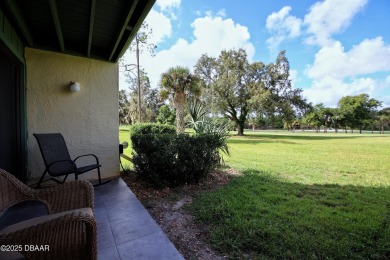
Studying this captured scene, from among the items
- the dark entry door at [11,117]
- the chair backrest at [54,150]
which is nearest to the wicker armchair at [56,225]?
the chair backrest at [54,150]

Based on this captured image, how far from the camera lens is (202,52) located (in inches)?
891

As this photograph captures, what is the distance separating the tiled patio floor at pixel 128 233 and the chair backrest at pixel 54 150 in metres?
0.83

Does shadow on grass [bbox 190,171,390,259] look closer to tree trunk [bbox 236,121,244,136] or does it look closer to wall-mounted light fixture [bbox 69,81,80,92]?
wall-mounted light fixture [bbox 69,81,80,92]

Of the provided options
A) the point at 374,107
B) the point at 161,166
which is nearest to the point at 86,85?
the point at 161,166

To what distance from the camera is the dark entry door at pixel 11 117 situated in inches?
122

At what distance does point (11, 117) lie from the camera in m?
3.29

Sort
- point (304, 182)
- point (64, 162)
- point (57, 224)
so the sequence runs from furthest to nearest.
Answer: point (304, 182) → point (64, 162) → point (57, 224)

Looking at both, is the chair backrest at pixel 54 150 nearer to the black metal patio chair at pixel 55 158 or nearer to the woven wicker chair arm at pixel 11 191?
the black metal patio chair at pixel 55 158

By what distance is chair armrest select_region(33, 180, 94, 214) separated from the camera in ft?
5.90

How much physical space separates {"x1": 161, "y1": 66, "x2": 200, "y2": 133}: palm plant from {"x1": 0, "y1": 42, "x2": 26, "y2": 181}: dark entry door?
22.4 ft

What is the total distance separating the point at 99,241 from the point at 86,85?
325 cm

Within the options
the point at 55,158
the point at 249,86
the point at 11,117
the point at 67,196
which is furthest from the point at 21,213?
the point at 249,86

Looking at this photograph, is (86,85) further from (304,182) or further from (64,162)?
(304,182)

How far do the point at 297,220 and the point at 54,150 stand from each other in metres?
3.96
